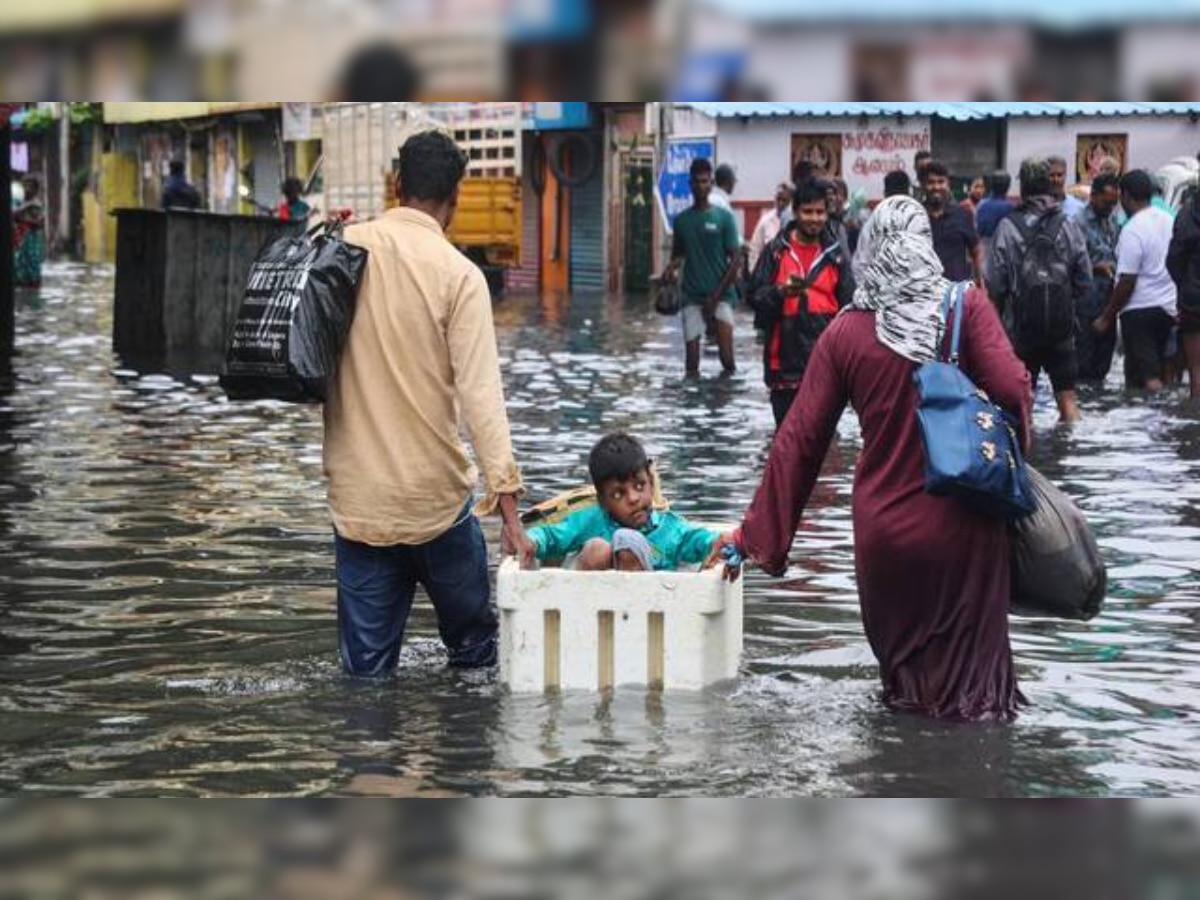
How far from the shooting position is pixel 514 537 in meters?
7.64

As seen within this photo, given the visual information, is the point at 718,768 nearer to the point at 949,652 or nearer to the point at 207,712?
the point at 949,652

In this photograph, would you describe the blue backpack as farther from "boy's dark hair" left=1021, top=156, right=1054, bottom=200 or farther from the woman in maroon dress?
"boy's dark hair" left=1021, top=156, right=1054, bottom=200

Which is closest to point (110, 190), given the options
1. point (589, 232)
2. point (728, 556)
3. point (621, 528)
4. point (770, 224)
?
point (589, 232)

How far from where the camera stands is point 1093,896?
4898 millimetres

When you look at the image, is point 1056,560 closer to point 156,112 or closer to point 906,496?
point 906,496

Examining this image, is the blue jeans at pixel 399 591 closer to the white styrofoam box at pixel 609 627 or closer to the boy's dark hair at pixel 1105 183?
the white styrofoam box at pixel 609 627

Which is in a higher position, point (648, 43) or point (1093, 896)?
point (648, 43)

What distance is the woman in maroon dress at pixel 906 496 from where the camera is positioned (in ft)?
24.2

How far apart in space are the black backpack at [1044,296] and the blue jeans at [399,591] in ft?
27.6

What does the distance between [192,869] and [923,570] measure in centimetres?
304

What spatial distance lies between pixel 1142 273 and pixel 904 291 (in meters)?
10.7

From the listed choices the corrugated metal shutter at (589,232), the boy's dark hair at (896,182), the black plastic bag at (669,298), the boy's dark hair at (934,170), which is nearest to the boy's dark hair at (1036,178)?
the boy's dark hair at (934,170)

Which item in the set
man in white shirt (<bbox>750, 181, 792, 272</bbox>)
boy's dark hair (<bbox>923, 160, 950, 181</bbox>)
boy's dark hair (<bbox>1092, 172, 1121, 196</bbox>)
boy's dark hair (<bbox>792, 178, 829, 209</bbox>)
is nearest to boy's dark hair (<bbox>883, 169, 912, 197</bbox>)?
boy's dark hair (<bbox>923, 160, 950, 181</bbox>)

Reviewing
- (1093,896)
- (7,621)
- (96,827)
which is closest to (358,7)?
(96,827)
